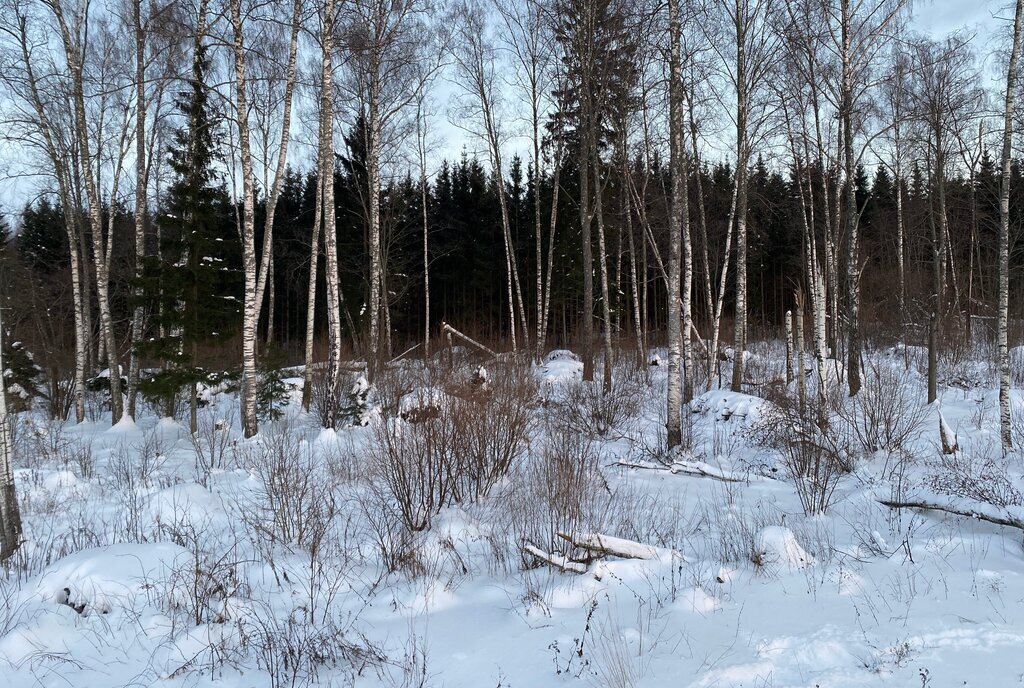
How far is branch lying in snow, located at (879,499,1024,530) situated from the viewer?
13.8 feet

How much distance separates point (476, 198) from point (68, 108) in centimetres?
1803

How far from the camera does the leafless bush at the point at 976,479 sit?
507 centimetres

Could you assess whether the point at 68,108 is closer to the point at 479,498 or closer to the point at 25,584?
the point at 25,584

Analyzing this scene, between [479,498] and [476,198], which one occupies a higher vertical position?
[476,198]

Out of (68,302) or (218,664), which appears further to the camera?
(68,302)

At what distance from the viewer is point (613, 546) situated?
4.20 m

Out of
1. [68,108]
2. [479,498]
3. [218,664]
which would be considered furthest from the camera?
[68,108]

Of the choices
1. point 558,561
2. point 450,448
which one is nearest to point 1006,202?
point 558,561

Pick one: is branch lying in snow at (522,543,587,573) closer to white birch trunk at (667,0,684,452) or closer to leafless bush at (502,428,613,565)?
leafless bush at (502,428,613,565)

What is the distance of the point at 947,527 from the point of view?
178 inches

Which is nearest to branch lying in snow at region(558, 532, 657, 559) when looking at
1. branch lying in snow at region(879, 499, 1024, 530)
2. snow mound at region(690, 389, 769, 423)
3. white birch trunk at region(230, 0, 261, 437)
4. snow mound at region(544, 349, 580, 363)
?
branch lying in snow at region(879, 499, 1024, 530)

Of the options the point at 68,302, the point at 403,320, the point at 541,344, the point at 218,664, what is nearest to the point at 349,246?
the point at 403,320

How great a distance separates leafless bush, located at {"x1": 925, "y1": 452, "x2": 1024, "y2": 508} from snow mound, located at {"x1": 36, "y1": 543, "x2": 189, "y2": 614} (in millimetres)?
6623

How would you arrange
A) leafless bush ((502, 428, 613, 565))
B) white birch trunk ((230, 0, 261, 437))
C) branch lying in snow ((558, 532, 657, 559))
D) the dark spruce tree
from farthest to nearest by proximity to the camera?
the dark spruce tree → white birch trunk ((230, 0, 261, 437)) → leafless bush ((502, 428, 613, 565)) → branch lying in snow ((558, 532, 657, 559))
